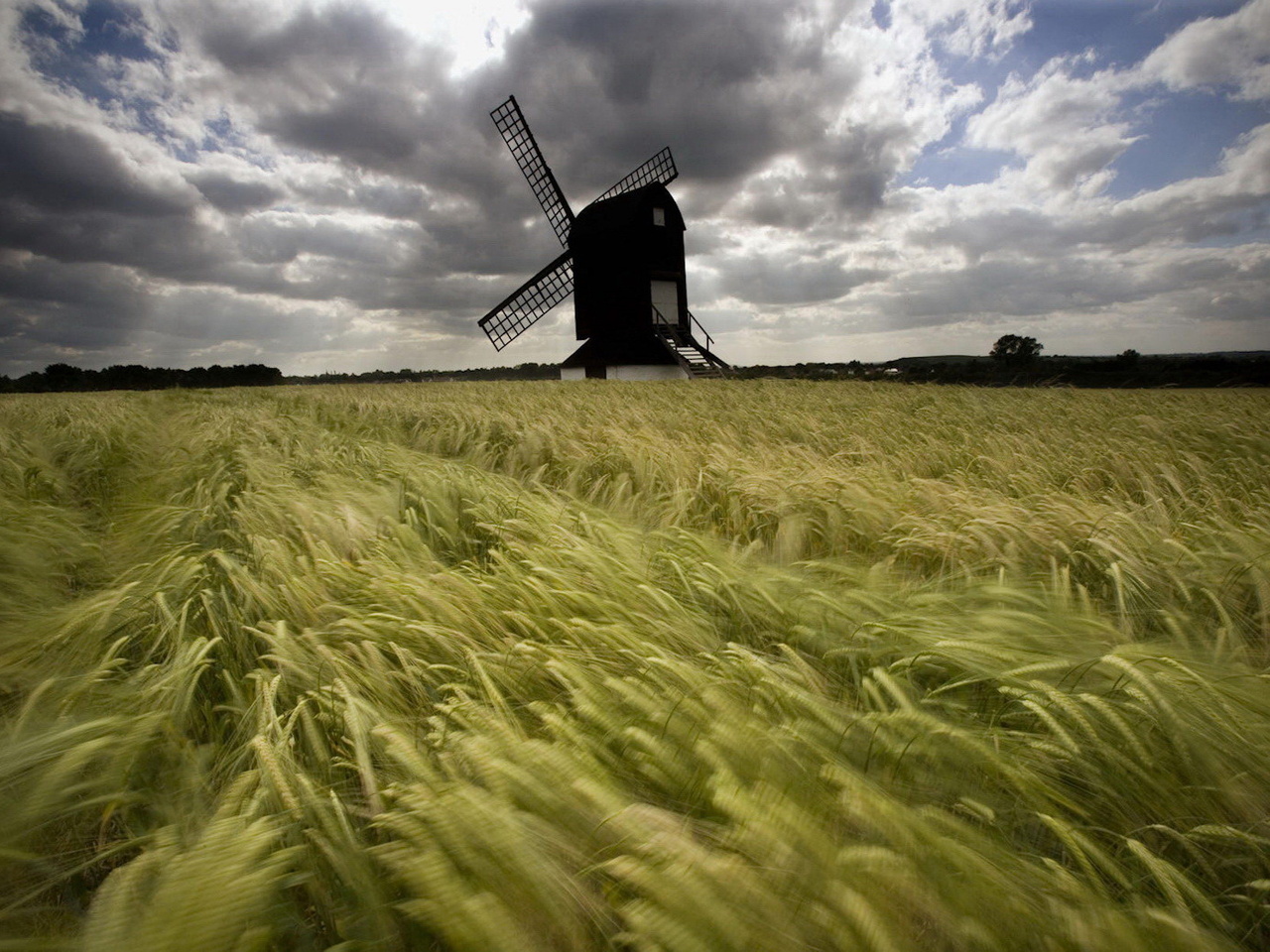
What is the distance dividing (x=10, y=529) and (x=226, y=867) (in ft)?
8.64

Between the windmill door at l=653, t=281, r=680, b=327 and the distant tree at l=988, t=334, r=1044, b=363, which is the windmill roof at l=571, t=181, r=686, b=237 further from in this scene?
the distant tree at l=988, t=334, r=1044, b=363

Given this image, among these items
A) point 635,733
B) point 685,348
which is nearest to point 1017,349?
point 685,348

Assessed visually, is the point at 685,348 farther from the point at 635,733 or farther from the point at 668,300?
the point at 635,733

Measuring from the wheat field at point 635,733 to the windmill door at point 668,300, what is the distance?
2242 centimetres

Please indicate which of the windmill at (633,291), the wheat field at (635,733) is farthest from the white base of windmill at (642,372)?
the wheat field at (635,733)

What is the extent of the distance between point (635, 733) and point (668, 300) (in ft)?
81.7

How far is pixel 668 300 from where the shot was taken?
81.0 feet

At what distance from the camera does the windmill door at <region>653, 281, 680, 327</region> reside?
79.4 feet

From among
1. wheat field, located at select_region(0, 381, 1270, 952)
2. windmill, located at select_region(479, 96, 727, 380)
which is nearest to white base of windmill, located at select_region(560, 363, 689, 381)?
windmill, located at select_region(479, 96, 727, 380)

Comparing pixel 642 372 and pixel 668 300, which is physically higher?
pixel 668 300

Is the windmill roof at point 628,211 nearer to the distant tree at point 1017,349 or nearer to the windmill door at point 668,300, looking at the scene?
the windmill door at point 668,300

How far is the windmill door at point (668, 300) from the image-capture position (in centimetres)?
2420

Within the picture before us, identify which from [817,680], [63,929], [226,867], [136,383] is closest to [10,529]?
[63,929]

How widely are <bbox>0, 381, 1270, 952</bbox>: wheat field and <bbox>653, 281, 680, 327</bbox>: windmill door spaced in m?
22.4
